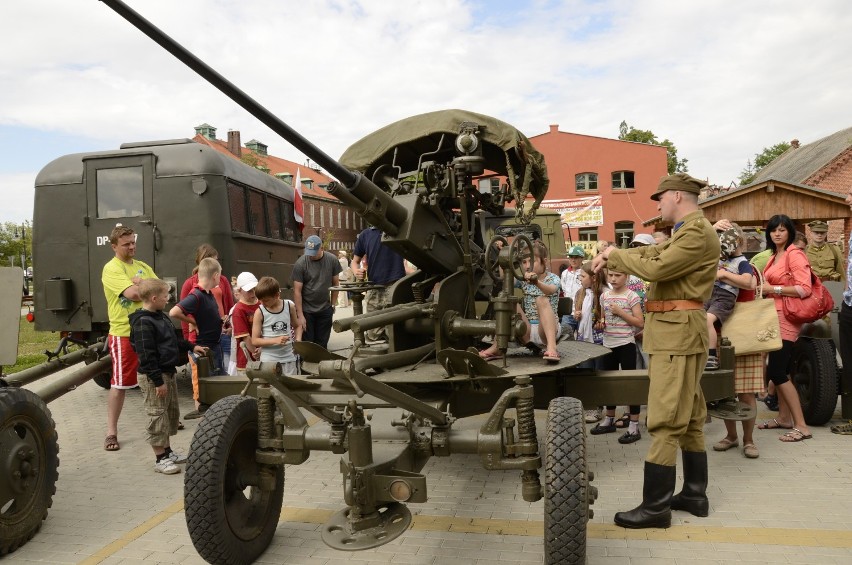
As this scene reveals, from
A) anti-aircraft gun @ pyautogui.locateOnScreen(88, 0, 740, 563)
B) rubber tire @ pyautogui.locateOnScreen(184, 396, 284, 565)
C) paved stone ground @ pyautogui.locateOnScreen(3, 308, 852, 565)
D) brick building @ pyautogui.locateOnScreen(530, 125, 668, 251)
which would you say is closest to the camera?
anti-aircraft gun @ pyautogui.locateOnScreen(88, 0, 740, 563)

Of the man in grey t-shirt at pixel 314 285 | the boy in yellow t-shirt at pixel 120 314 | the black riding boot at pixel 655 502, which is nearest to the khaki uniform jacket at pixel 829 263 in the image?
the black riding boot at pixel 655 502

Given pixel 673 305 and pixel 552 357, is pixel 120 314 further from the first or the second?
pixel 673 305

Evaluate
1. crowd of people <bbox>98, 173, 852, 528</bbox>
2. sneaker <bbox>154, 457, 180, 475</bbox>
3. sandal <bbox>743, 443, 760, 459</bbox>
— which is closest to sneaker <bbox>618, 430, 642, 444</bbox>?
crowd of people <bbox>98, 173, 852, 528</bbox>

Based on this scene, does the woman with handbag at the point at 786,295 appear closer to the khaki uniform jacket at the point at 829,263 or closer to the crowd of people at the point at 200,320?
the khaki uniform jacket at the point at 829,263

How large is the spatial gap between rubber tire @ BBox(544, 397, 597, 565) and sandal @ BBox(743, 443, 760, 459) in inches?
105

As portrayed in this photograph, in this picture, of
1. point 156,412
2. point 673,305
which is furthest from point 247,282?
point 673,305

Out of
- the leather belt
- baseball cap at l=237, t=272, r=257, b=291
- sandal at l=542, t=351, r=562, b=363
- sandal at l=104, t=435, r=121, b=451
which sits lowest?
sandal at l=104, t=435, r=121, b=451

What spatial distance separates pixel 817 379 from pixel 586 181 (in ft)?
109

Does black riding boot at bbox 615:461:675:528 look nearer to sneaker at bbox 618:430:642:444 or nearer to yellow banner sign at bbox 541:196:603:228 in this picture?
sneaker at bbox 618:430:642:444

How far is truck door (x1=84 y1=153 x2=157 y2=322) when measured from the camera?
849cm

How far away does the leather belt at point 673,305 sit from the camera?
4148mm

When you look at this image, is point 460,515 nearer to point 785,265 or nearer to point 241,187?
point 785,265

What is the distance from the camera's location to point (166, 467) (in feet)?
18.1

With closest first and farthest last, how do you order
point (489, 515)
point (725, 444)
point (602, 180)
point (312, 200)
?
point (489, 515)
point (725, 444)
point (602, 180)
point (312, 200)
